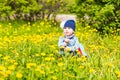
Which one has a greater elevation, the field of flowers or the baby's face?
the baby's face

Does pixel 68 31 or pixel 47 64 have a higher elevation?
pixel 68 31

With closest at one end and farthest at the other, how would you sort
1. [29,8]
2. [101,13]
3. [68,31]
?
[68,31], [101,13], [29,8]

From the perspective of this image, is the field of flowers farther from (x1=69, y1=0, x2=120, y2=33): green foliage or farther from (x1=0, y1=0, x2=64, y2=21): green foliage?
(x1=0, y1=0, x2=64, y2=21): green foliage

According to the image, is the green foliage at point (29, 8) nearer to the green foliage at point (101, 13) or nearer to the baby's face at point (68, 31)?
the green foliage at point (101, 13)

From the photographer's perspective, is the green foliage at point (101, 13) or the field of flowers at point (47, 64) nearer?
the field of flowers at point (47, 64)

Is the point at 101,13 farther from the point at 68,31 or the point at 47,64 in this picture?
the point at 47,64

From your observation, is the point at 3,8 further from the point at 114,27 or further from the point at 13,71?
the point at 13,71

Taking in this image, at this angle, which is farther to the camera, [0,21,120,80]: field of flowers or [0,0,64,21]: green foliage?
[0,0,64,21]: green foliage

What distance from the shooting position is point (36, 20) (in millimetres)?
12562

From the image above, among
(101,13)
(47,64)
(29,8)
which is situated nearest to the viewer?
(47,64)

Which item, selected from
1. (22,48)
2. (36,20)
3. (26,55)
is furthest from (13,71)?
(36,20)

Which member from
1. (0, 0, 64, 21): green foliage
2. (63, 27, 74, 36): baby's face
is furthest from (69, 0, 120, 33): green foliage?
(63, 27, 74, 36): baby's face

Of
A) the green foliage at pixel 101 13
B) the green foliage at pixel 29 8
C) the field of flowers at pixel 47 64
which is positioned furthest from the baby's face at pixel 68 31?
the green foliage at pixel 29 8

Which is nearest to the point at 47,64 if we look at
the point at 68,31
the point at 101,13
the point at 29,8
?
the point at 68,31
